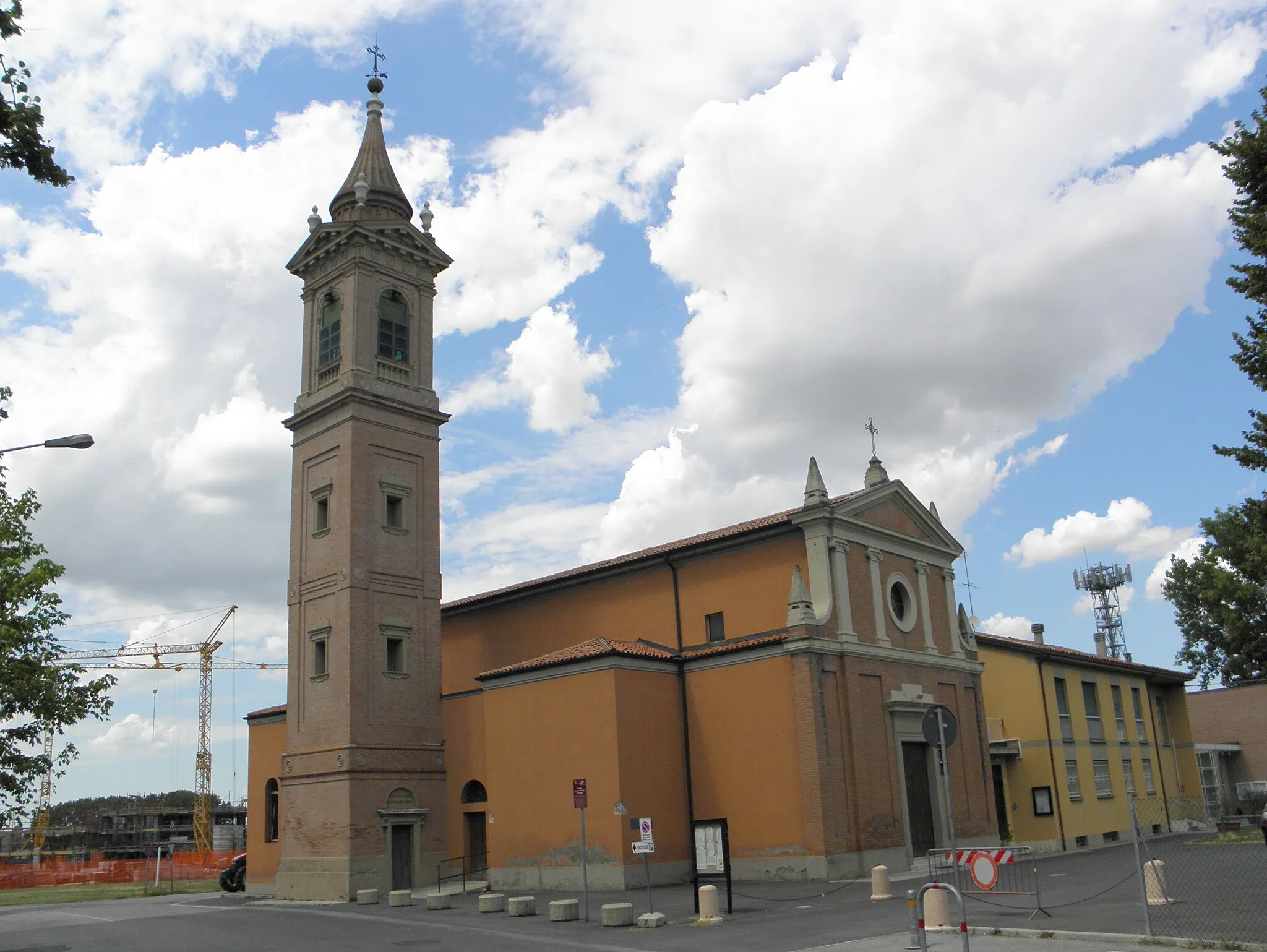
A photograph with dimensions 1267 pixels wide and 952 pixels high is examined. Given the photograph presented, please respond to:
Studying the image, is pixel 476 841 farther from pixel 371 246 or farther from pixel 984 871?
pixel 984 871

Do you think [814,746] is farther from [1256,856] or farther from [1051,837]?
[1051,837]

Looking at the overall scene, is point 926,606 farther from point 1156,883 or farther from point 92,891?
point 92,891

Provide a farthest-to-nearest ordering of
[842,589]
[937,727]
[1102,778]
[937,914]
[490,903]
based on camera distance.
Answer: [1102,778] → [842,589] → [490,903] → [937,914] → [937,727]

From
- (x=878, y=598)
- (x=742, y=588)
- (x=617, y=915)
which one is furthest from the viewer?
(x=878, y=598)

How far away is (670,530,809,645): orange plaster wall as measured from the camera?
2922 centimetres

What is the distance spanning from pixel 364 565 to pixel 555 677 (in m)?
7.64

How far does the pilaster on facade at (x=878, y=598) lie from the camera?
98.4ft

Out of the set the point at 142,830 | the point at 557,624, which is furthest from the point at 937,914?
the point at 142,830

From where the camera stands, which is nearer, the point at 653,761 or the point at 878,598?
the point at 653,761

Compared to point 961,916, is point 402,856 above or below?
below

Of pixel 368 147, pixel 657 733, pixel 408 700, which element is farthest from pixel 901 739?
pixel 368 147

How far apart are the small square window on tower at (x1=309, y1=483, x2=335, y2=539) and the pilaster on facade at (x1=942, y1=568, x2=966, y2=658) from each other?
20.2 m

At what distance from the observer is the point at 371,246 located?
34.4 m

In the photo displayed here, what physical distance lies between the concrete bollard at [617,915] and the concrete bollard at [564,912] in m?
1.67
